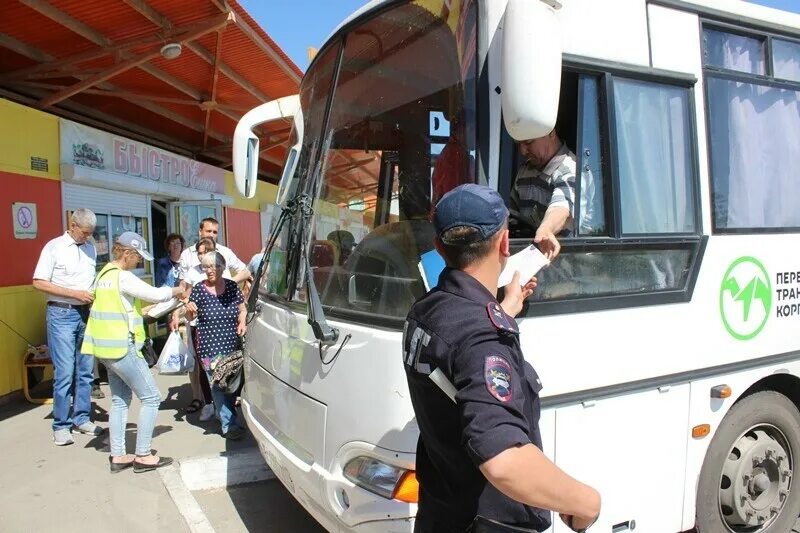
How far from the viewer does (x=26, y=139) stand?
265 inches

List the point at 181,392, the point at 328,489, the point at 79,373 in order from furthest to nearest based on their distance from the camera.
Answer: the point at 181,392 < the point at 79,373 < the point at 328,489

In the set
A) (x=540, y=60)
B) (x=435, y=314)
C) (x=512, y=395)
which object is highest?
(x=540, y=60)

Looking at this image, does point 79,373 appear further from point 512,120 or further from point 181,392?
point 512,120

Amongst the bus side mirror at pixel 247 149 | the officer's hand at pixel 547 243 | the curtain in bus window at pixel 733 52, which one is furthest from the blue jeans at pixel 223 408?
the curtain in bus window at pixel 733 52

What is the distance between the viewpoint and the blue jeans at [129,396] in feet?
13.8

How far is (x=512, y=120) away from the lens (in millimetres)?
2014

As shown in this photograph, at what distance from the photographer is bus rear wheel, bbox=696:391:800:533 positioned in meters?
2.89

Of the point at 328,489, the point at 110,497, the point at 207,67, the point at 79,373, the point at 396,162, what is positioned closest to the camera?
the point at 328,489

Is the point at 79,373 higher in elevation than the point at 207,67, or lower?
lower

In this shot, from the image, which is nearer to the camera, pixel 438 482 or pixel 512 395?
pixel 512 395

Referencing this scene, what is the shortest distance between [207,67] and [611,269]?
8.06 metres

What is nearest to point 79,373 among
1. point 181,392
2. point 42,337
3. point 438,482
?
point 181,392

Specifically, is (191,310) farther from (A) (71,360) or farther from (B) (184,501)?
(B) (184,501)

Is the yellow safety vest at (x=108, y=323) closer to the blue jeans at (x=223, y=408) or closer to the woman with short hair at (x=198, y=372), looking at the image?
the blue jeans at (x=223, y=408)
